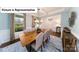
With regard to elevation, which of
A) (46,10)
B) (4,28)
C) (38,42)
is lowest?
(38,42)

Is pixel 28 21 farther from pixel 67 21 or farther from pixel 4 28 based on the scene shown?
pixel 67 21

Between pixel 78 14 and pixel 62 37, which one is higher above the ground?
pixel 78 14

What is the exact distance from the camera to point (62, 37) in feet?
5.24

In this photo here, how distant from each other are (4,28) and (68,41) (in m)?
0.69

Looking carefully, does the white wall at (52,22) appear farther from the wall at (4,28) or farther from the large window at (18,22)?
the wall at (4,28)

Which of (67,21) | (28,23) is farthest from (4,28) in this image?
(67,21)

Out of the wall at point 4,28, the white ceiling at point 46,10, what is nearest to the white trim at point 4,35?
the wall at point 4,28

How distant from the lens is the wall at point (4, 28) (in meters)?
1.59

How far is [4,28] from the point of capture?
1597mm

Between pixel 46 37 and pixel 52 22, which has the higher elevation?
pixel 52 22
